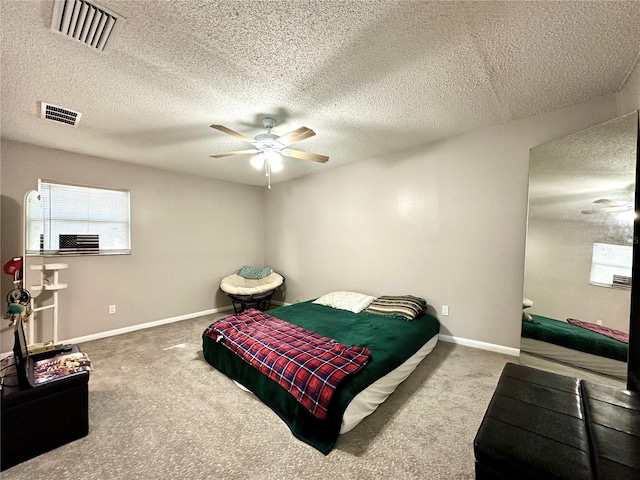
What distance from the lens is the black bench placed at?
97cm

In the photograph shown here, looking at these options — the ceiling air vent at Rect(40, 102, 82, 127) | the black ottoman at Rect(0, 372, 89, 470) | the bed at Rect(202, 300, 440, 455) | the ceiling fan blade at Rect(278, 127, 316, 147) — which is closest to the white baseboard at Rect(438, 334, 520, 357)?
the bed at Rect(202, 300, 440, 455)

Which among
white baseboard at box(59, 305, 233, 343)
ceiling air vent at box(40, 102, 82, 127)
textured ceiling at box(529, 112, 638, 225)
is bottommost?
white baseboard at box(59, 305, 233, 343)

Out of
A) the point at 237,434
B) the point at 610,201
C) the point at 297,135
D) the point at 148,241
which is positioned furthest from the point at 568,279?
the point at 148,241

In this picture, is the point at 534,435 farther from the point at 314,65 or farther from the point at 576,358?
the point at 314,65

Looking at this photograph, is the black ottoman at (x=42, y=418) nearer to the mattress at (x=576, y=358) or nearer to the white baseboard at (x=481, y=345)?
the white baseboard at (x=481, y=345)

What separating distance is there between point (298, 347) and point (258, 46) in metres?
2.19

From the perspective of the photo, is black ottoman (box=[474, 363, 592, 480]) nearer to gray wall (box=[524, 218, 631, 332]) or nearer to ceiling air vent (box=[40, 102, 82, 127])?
gray wall (box=[524, 218, 631, 332])

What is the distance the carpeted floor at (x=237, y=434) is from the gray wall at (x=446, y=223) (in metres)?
0.74

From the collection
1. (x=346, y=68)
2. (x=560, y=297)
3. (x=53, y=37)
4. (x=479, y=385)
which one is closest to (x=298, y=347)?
(x=479, y=385)

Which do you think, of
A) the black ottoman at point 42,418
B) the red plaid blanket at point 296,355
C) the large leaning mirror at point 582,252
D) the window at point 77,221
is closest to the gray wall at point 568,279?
the large leaning mirror at point 582,252

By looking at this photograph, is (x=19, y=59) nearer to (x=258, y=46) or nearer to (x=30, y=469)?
(x=258, y=46)

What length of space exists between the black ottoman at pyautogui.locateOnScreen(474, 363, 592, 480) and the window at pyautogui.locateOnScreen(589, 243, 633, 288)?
100cm

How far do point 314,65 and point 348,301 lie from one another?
278cm

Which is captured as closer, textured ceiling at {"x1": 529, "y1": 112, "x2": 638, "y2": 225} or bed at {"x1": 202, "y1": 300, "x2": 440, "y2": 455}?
bed at {"x1": 202, "y1": 300, "x2": 440, "y2": 455}
